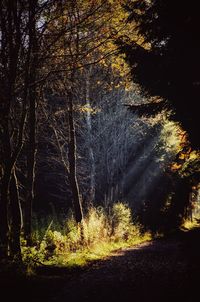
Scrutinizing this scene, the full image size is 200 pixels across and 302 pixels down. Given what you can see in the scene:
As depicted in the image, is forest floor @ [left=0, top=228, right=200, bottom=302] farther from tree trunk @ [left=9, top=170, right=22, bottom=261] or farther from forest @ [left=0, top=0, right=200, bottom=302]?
tree trunk @ [left=9, top=170, right=22, bottom=261]

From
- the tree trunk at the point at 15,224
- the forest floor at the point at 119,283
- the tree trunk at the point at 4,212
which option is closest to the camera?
the forest floor at the point at 119,283

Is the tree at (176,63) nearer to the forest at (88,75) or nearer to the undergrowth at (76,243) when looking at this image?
the forest at (88,75)

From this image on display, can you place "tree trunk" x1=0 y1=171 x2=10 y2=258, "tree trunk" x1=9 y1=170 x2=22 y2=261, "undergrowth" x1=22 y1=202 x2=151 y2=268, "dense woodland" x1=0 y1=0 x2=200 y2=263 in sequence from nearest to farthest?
1. "tree trunk" x1=0 y1=171 x2=10 y2=258
2. "dense woodland" x1=0 y1=0 x2=200 y2=263
3. "tree trunk" x1=9 y1=170 x2=22 y2=261
4. "undergrowth" x1=22 y1=202 x2=151 y2=268

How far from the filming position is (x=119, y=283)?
21.7ft

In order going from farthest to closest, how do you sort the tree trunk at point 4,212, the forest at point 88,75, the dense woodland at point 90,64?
the dense woodland at point 90,64 → the forest at point 88,75 → the tree trunk at point 4,212

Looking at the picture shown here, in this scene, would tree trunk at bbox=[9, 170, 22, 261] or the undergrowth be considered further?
the undergrowth

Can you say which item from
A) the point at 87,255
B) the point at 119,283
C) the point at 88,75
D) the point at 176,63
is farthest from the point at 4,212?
the point at 88,75

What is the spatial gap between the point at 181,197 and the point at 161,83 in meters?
3.03

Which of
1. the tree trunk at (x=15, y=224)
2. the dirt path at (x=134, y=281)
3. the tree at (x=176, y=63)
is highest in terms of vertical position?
the tree at (x=176, y=63)

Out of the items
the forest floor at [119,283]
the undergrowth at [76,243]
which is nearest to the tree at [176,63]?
the forest floor at [119,283]

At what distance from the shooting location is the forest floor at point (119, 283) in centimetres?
544

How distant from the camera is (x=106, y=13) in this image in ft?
31.2

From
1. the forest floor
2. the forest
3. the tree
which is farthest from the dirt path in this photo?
the tree

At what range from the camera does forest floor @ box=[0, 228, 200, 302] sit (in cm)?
544
